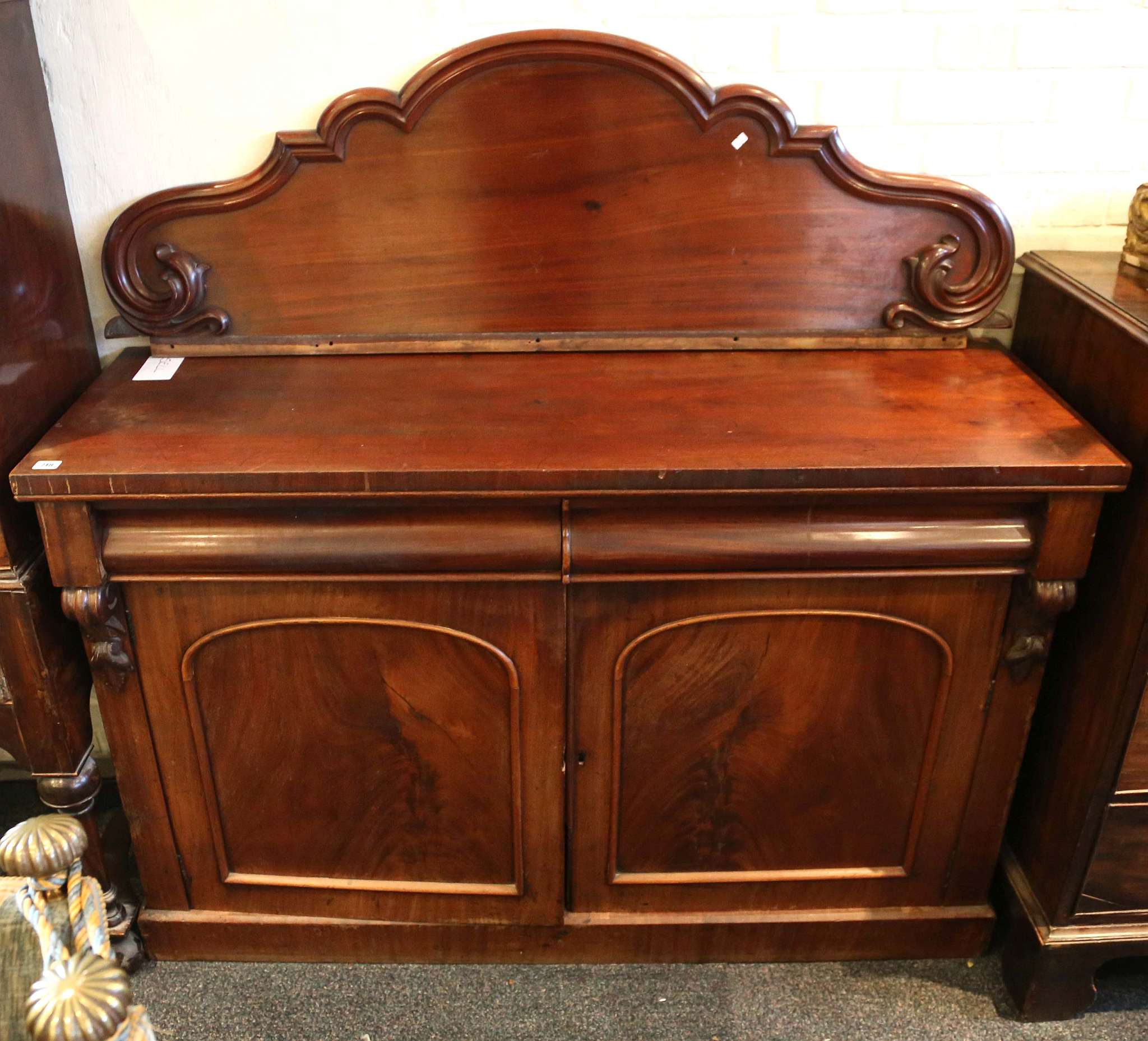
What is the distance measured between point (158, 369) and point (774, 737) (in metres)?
1.10

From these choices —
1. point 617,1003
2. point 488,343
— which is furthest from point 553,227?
point 617,1003

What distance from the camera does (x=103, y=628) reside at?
1.42 metres

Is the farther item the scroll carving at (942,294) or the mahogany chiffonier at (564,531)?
the scroll carving at (942,294)

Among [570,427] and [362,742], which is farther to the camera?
[362,742]

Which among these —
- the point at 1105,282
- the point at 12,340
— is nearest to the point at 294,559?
the point at 12,340

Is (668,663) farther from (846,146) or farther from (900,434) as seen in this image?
(846,146)

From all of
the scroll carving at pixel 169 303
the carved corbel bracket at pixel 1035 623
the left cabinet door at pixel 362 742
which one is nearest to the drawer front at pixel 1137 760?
the carved corbel bracket at pixel 1035 623

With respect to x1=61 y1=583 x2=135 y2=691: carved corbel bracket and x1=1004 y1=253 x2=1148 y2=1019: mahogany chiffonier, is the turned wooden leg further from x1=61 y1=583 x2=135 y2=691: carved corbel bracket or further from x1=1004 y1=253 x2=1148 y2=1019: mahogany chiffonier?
x1=1004 y1=253 x2=1148 y2=1019: mahogany chiffonier

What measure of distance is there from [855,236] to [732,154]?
0.24 metres

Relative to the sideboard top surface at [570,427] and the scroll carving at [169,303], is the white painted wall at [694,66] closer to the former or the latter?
the scroll carving at [169,303]

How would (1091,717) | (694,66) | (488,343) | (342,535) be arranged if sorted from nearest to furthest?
1. (342,535)
2. (1091,717)
3. (694,66)
4. (488,343)

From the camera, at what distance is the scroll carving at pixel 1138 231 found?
1.58m

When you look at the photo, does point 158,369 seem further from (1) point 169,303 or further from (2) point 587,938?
(2) point 587,938

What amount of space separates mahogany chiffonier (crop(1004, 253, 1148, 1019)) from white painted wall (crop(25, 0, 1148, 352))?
226 mm
